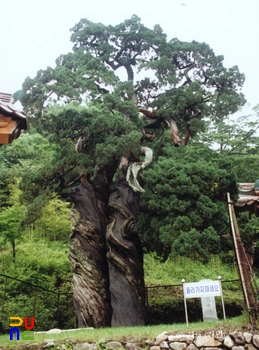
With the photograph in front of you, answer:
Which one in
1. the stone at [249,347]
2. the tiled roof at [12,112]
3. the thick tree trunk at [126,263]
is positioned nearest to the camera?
the tiled roof at [12,112]

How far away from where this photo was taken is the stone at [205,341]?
6359 mm

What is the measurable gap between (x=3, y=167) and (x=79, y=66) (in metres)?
8.52

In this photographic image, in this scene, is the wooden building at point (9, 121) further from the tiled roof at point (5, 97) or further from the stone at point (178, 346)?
the stone at point (178, 346)

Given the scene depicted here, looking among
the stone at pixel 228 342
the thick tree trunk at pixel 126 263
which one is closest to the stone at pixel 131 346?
the stone at pixel 228 342

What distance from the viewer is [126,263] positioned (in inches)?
376

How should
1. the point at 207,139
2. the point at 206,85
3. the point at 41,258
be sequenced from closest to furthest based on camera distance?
the point at 206,85 < the point at 41,258 < the point at 207,139

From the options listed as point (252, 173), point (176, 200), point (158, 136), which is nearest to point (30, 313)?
point (176, 200)

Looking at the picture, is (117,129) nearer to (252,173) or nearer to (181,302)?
(181,302)

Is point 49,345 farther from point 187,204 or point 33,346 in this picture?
point 187,204

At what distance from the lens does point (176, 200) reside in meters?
8.30

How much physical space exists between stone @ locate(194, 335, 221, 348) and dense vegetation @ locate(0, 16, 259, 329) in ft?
5.73

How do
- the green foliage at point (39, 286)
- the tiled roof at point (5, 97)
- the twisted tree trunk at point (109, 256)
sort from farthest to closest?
the green foliage at point (39, 286), the twisted tree trunk at point (109, 256), the tiled roof at point (5, 97)

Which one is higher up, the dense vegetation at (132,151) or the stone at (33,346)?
the dense vegetation at (132,151)

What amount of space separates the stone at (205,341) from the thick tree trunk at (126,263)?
2959 millimetres
